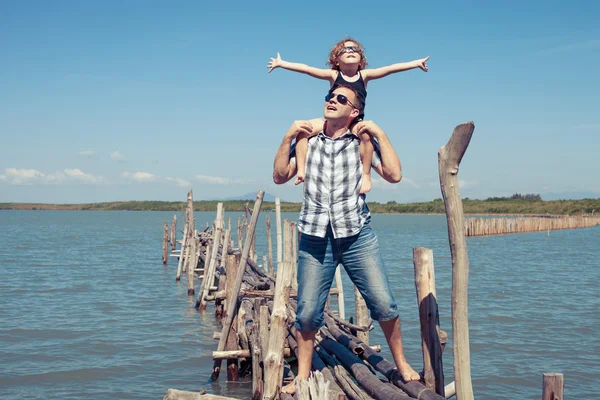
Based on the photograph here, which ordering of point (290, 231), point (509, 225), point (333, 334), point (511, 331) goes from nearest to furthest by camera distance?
point (333, 334)
point (290, 231)
point (511, 331)
point (509, 225)

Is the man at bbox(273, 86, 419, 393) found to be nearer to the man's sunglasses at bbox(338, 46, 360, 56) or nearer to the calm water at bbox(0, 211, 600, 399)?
the man's sunglasses at bbox(338, 46, 360, 56)

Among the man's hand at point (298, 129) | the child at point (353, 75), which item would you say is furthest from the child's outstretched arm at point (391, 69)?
the man's hand at point (298, 129)

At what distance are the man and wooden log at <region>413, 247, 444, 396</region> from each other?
279 millimetres

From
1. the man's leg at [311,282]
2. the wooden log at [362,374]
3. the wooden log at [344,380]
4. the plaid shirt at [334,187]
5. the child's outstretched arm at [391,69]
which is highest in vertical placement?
the child's outstretched arm at [391,69]

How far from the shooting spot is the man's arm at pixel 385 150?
4.39 metres

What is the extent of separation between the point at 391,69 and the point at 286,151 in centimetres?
103

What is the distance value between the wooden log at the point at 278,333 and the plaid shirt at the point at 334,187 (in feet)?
1.58

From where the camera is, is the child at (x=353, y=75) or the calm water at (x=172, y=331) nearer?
the child at (x=353, y=75)

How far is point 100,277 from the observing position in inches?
928

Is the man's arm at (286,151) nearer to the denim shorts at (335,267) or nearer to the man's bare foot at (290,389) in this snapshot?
the denim shorts at (335,267)

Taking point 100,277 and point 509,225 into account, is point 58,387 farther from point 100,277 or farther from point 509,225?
point 509,225

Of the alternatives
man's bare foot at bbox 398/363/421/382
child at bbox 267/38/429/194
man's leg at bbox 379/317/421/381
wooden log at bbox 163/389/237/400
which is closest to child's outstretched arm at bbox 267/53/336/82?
child at bbox 267/38/429/194

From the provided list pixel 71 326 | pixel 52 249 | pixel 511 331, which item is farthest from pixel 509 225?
pixel 71 326

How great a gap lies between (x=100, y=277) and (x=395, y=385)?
2056 cm
